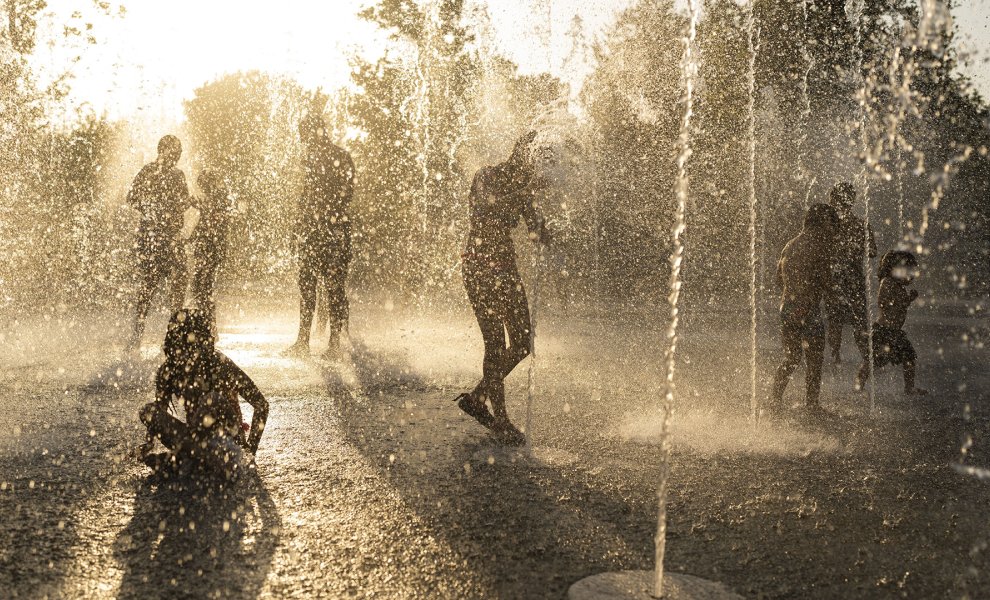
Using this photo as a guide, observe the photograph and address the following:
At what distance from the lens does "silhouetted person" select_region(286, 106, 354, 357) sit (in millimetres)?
8547

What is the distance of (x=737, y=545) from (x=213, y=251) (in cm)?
718

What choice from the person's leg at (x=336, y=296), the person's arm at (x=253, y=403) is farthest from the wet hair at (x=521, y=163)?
the person's leg at (x=336, y=296)

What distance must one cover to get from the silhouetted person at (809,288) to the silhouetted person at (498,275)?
2.50 meters

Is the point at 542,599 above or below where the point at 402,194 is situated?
below

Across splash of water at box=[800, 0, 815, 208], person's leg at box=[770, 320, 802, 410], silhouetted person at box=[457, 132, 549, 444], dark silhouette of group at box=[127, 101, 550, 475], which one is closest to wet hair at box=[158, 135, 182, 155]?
dark silhouette of group at box=[127, 101, 550, 475]

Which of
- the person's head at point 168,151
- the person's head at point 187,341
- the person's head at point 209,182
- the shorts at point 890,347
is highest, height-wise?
the person's head at point 168,151

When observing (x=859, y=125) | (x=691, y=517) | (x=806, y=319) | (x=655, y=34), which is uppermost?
(x=655, y=34)

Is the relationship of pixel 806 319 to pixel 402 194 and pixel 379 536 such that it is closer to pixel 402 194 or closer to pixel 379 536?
pixel 379 536

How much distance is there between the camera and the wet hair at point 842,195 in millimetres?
6898

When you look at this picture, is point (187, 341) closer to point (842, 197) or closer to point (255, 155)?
point (842, 197)

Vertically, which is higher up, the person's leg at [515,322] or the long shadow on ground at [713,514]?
the person's leg at [515,322]

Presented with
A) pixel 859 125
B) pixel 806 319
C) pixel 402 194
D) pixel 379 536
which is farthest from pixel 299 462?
pixel 859 125

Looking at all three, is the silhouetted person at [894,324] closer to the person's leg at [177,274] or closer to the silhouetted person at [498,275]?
the silhouetted person at [498,275]

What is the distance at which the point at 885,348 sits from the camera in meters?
7.48
